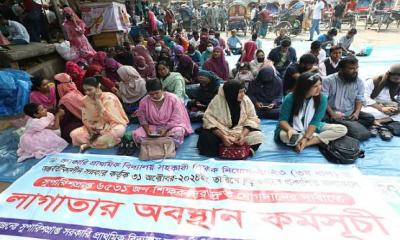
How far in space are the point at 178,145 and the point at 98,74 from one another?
2.32 metres

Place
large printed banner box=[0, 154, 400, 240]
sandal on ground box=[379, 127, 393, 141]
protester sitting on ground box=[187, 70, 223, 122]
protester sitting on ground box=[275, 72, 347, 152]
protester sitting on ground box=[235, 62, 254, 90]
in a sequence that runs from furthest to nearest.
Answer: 1. protester sitting on ground box=[235, 62, 254, 90]
2. protester sitting on ground box=[187, 70, 223, 122]
3. sandal on ground box=[379, 127, 393, 141]
4. protester sitting on ground box=[275, 72, 347, 152]
5. large printed banner box=[0, 154, 400, 240]

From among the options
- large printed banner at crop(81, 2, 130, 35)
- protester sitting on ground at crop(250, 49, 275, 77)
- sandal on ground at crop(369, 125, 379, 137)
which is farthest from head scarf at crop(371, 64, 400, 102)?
large printed banner at crop(81, 2, 130, 35)

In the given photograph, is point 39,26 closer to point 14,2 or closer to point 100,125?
point 14,2

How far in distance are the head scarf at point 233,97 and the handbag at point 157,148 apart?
78cm

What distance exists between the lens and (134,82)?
406cm

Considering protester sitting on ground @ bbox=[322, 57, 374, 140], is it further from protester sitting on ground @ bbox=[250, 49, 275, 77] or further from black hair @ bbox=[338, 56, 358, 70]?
protester sitting on ground @ bbox=[250, 49, 275, 77]

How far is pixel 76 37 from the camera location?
5891 millimetres

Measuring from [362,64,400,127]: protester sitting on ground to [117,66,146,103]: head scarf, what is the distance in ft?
10.7

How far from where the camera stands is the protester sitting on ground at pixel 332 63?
406cm

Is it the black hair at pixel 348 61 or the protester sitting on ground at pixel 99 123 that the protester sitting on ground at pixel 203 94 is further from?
the black hair at pixel 348 61

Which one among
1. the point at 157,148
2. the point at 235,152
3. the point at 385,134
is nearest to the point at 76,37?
the point at 157,148

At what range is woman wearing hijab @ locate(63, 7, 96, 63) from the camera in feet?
19.0

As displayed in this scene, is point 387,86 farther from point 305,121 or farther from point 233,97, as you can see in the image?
point 233,97

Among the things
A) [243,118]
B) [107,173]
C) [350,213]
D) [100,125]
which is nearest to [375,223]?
[350,213]
